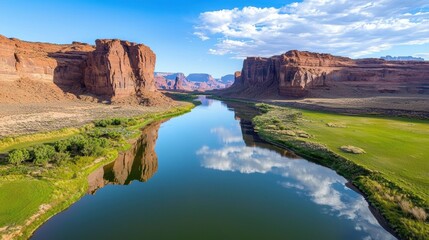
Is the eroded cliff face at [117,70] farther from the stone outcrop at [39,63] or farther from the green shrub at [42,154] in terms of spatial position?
the green shrub at [42,154]

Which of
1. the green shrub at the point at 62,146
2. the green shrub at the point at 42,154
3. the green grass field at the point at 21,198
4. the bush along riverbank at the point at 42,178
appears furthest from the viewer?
the green shrub at the point at 62,146

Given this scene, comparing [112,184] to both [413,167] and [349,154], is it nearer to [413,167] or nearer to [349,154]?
[349,154]

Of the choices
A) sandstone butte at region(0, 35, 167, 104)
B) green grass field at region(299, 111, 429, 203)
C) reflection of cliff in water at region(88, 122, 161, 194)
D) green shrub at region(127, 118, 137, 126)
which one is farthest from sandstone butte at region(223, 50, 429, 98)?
reflection of cliff in water at region(88, 122, 161, 194)

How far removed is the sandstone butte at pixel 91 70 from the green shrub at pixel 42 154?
2398 inches

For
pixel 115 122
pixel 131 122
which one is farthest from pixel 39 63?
pixel 131 122

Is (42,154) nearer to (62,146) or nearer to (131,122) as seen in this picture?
(62,146)

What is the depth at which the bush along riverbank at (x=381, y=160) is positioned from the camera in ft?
59.5

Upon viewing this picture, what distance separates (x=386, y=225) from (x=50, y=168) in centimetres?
2759

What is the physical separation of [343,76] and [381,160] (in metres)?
114

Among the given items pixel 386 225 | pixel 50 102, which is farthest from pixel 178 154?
pixel 50 102

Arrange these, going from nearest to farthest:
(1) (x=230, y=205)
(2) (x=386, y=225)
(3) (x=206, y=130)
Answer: (2) (x=386, y=225) → (1) (x=230, y=205) → (3) (x=206, y=130)

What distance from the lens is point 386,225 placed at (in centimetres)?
1800

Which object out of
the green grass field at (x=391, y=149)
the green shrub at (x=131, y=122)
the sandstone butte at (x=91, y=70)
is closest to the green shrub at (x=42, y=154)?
the green shrub at (x=131, y=122)

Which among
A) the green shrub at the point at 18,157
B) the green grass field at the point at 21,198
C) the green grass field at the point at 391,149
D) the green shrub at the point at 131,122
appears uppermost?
the green grass field at the point at 391,149
